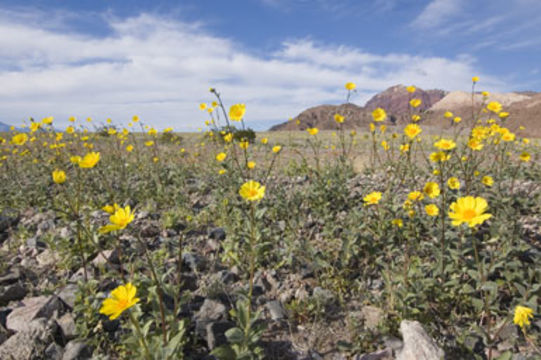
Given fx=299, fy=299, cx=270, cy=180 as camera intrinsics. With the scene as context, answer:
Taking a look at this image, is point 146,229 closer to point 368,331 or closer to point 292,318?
point 292,318

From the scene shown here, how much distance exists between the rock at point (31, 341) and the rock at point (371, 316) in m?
2.06

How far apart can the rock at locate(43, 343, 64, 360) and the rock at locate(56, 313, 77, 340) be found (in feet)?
0.33

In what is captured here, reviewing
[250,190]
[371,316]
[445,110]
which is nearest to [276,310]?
[371,316]

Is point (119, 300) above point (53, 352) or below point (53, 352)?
above

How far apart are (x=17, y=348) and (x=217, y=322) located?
1.20 metres

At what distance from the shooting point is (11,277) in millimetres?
2646

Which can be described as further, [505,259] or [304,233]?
[304,233]

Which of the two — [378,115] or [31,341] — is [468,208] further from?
[31,341]

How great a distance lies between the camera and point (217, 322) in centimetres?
192

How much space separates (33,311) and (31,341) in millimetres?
324

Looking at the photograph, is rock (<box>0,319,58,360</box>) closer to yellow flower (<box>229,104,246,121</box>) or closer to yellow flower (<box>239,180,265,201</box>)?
yellow flower (<box>239,180,265,201</box>)

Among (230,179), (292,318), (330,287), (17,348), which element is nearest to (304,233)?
(330,287)

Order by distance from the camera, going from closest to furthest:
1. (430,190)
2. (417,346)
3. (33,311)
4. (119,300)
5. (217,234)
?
(119,300), (417,346), (33,311), (430,190), (217,234)

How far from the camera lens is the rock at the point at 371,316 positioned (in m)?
2.04
